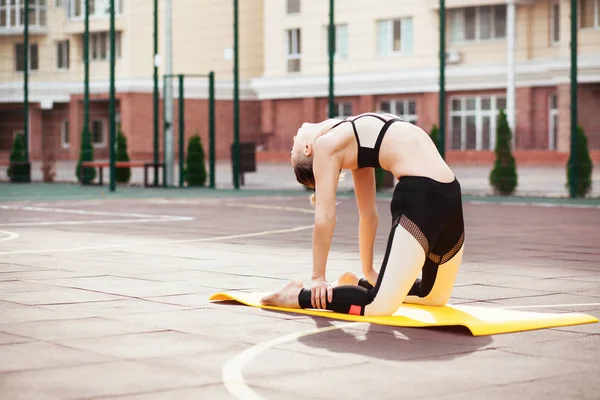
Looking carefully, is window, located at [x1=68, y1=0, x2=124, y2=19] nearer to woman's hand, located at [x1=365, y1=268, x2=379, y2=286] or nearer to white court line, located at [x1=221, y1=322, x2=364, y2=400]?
woman's hand, located at [x1=365, y1=268, x2=379, y2=286]

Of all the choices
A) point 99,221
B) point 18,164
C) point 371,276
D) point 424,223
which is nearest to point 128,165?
point 18,164

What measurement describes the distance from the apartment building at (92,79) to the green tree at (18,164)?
0.49m

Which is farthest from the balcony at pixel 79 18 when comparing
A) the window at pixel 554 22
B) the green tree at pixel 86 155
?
the green tree at pixel 86 155

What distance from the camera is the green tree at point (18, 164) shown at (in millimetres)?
32188

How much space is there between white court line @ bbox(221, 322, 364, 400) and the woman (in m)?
0.32

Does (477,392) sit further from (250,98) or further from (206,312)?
(250,98)

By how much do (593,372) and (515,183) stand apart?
1837 centimetres

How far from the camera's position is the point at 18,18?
56906mm

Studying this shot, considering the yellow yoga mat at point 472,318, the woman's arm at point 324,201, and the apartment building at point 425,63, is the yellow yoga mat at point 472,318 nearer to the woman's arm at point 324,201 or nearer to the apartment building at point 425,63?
the woman's arm at point 324,201

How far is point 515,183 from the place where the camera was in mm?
23594

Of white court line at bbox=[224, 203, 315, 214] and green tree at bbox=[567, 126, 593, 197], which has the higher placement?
green tree at bbox=[567, 126, 593, 197]

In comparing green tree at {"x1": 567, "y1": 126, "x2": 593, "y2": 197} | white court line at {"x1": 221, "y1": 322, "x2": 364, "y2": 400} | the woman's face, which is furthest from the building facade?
white court line at {"x1": 221, "y1": 322, "x2": 364, "y2": 400}

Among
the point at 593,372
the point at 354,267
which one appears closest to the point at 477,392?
the point at 593,372

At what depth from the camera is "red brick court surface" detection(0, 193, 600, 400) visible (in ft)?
17.0
